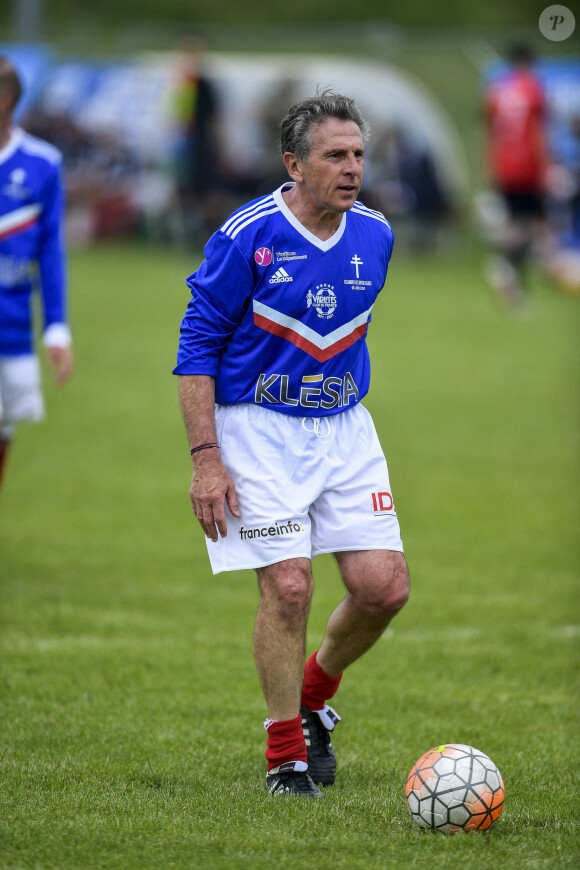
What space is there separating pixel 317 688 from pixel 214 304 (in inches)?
58.4

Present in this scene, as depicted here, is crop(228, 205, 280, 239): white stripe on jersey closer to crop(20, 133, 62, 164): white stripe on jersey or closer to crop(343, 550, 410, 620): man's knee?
crop(343, 550, 410, 620): man's knee

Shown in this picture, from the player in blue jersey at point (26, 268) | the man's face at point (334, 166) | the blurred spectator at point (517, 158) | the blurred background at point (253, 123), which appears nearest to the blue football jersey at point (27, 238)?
the player in blue jersey at point (26, 268)

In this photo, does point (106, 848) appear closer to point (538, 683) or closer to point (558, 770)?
point (558, 770)

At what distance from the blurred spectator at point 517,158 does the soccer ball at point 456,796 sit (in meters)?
15.0

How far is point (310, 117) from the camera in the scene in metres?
4.34

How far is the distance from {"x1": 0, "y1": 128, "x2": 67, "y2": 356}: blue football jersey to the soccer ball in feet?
12.5

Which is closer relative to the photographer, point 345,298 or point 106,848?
point 106,848

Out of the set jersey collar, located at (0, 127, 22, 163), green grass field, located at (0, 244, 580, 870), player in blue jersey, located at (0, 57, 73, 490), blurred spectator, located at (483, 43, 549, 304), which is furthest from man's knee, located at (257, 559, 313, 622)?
blurred spectator, located at (483, 43, 549, 304)

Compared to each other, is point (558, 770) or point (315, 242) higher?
point (315, 242)

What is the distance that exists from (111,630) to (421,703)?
5.81 ft

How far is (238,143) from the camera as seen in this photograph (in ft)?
80.9

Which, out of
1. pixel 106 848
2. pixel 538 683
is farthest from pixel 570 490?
pixel 106 848

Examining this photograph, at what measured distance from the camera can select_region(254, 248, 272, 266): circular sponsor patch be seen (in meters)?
4.29

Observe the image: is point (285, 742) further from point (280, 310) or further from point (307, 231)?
point (307, 231)
